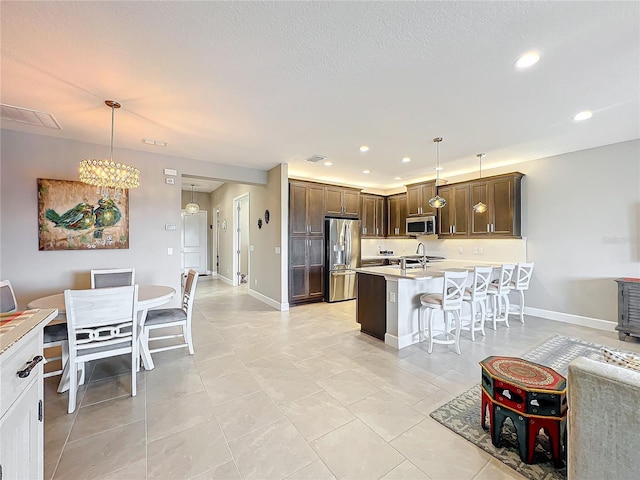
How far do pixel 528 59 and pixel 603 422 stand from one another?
2290 millimetres

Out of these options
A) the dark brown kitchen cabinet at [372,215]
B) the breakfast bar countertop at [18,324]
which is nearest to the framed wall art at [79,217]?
the breakfast bar countertop at [18,324]

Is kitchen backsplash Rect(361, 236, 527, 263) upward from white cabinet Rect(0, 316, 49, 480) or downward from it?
upward

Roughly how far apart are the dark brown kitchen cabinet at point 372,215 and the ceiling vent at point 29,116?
5.40m

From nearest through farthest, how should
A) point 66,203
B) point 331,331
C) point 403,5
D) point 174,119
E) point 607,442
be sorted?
1. point 607,442
2. point 403,5
3. point 174,119
4. point 66,203
5. point 331,331

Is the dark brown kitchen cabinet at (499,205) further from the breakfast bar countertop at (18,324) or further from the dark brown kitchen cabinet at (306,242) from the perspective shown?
the breakfast bar countertop at (18,324)

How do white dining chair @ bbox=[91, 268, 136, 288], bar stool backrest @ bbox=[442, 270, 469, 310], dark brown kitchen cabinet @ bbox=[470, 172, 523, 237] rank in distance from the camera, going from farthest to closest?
dark brown kitchen cabinet @ bbox=[470, 172, 523, 237], white dining chair @ bbox=[91, 268, 136, 288], bar stool backrest @ bbox=[442, 270, 469, 310]

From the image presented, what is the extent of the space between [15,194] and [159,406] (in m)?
3.34

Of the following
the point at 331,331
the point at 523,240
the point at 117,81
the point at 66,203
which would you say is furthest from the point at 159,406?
the point at 523,240

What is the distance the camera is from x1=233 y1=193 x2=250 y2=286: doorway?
282 inches

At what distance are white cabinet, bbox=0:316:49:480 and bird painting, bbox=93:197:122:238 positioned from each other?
323cm

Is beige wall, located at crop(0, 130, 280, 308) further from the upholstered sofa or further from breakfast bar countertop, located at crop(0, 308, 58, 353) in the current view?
the upholstered sofa

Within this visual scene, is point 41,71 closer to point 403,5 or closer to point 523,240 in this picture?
point 403,5

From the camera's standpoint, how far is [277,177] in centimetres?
501

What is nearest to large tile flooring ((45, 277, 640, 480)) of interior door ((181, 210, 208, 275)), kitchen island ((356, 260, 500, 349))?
kitchen island ((356, 260, 500, 349))
